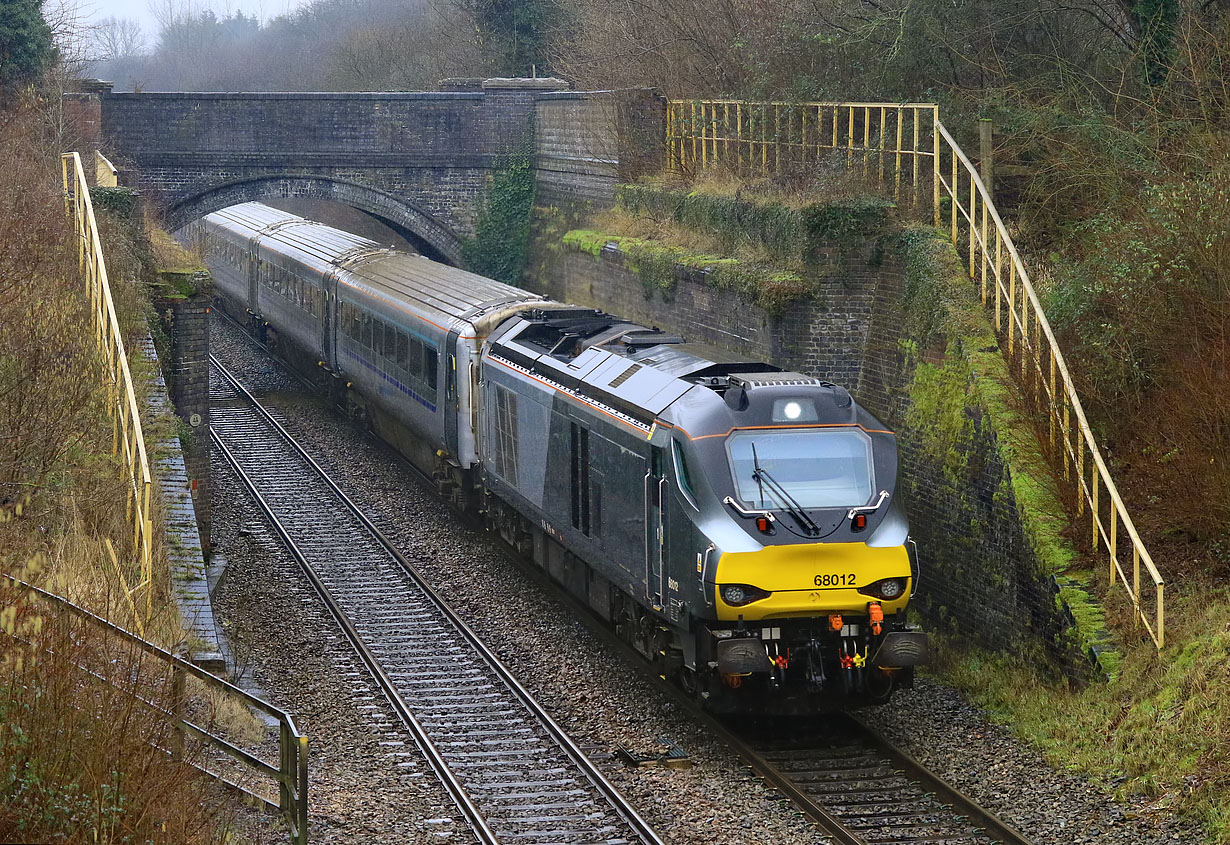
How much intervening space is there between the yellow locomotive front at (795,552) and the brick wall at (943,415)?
1822 millimetres

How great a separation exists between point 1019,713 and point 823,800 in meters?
2.26

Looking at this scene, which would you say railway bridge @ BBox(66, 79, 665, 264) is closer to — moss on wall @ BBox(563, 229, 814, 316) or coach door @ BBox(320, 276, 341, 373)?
moss on wall @ BBox(563, 229, 814, 316)

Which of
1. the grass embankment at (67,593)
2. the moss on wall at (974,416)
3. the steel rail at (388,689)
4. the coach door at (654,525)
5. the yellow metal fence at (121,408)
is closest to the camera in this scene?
the grass embankment at (67,593)

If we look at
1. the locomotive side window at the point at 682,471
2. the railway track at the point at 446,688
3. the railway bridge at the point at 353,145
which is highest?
the railway bridge at the point at 353,145

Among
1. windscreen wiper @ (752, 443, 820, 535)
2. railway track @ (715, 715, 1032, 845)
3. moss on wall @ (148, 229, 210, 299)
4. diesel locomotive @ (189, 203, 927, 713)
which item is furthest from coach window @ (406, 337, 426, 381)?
windscreen wiper @ (752, 443, 820, 535)

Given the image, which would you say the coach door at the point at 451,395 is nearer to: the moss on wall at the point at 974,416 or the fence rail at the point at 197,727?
the moss on wall at the point at 974,416

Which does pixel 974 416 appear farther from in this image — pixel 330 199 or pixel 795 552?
pixel 330 199

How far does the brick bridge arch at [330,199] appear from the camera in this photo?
1115 inches

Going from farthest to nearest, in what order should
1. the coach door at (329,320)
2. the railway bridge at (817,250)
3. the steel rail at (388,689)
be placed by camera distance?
the coach door at (329,320)
the railway bridge at (817,250)
the steel rail at (388,689)

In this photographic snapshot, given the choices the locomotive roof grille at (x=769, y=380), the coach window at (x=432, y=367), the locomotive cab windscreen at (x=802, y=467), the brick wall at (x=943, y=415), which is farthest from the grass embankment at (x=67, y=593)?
the brick wall at (x=943, y=415)

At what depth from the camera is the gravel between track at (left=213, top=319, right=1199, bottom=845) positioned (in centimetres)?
952

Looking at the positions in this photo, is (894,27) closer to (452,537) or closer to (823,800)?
(452,537)

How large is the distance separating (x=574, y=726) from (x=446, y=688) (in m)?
1.65

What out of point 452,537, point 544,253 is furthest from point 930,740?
point 544,253
